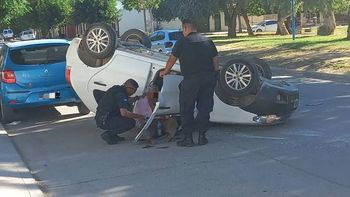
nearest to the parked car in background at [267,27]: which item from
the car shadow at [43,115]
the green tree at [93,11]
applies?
the green tree at [93,11]

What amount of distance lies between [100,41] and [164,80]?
59.3 inches

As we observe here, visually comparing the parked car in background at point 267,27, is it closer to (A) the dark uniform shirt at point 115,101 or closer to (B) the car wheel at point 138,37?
(B) the car wheel at point 138,37

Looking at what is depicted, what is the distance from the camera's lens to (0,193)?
5.84 metres

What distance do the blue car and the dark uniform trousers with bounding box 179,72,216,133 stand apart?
3739mm

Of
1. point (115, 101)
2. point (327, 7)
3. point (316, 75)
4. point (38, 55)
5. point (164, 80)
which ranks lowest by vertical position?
point (316, 75)

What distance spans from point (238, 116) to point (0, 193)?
3.99 metres

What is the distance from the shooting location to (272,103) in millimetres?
8383

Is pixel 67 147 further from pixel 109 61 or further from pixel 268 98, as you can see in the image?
pixel 268 98

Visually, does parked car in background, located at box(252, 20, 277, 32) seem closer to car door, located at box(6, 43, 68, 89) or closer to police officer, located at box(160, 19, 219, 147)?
car door, located at box(6, 43, 68, 89)

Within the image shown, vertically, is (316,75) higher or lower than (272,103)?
lower

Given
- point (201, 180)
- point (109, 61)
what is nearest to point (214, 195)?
point (201, 180)

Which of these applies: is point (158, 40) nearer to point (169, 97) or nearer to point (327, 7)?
point (327, 7)

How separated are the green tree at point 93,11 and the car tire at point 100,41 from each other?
48.6m

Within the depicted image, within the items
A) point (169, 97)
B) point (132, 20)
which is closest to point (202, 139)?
point (169, 97)
